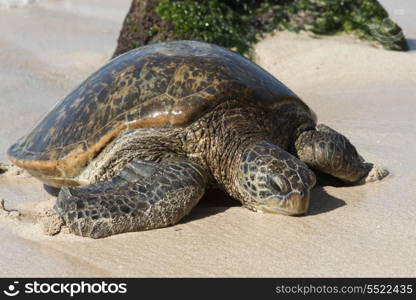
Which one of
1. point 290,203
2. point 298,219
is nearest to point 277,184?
point 290,203

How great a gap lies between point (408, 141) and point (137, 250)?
2.81 meters

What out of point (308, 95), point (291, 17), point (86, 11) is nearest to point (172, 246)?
point (308, 95)

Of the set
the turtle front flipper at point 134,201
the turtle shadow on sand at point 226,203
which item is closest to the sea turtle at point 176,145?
the turtle front flipper at point 134,201

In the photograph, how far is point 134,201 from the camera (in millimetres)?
3898

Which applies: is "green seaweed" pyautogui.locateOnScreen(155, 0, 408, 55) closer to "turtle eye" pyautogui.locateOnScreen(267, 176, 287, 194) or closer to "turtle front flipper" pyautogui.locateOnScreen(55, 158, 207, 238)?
"turtle front flipper" pyautogui.locateOnScreen(55, 158, 207, 238)

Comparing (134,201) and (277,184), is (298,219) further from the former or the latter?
(134,201)

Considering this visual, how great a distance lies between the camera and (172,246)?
369 centimetres

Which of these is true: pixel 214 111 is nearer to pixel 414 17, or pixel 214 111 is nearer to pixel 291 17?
pixel 291 17

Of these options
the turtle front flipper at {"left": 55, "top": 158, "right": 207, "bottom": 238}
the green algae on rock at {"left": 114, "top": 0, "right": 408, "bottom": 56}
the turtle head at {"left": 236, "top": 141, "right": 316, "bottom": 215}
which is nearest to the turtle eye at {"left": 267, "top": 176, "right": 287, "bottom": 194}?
the turtle head at {"left": 236, "top": 141, "right": 316, "bottom": 215}

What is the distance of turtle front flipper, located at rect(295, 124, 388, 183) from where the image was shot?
453cm

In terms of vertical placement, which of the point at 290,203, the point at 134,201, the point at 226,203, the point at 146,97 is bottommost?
the point at 226,203

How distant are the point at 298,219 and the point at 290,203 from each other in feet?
0.44

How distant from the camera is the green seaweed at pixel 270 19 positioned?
8.59 metres

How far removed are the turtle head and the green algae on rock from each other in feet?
14.9
